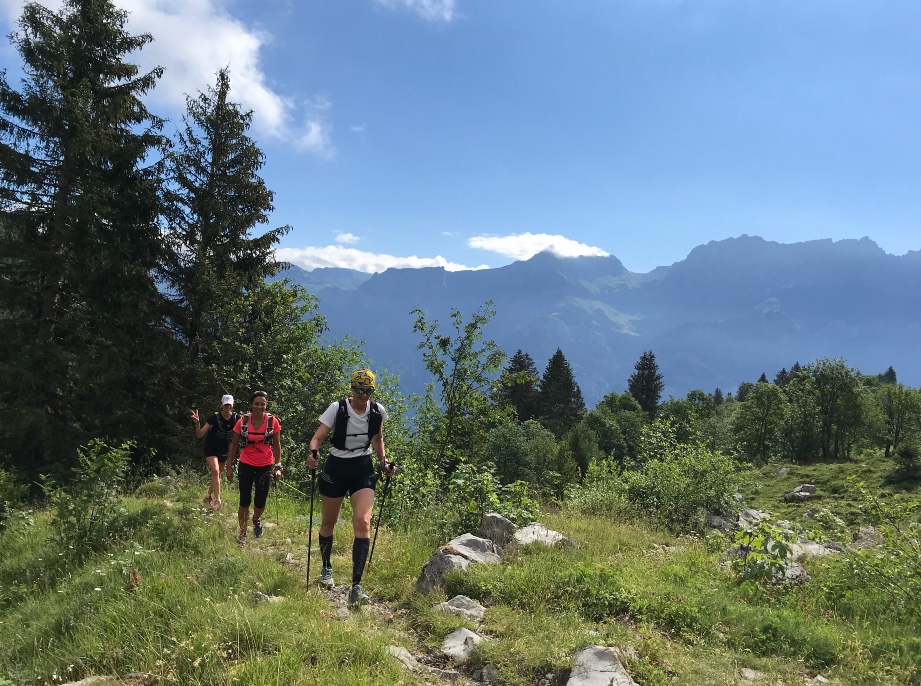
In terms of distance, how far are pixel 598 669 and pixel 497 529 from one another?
3.23 m

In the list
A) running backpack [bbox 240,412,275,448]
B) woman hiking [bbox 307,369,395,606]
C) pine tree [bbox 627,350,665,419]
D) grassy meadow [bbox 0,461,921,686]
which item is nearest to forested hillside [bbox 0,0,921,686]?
grassy meadow [bbox 0,461,921,686]

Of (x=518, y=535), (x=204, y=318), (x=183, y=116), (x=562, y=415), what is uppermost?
(x=183, y=116)

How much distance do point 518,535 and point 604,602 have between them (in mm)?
2025

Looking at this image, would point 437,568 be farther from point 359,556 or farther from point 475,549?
point 359,556

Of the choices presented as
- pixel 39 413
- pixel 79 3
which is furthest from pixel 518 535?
pixel 79 3

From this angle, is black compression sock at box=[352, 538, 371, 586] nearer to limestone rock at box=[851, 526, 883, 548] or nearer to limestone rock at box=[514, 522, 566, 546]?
limestone rock at box=[514, 522, 566, 546]

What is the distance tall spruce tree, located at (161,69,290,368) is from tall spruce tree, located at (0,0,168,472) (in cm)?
111

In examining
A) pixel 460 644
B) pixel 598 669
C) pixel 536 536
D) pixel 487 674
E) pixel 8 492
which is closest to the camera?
pixel 598 669

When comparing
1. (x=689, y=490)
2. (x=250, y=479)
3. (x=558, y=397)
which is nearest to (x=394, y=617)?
(x=250, y=479)

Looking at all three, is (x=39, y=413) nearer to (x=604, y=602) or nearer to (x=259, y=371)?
(x=259, y=371)

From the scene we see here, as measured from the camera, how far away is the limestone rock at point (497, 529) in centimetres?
688

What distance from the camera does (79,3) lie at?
1447 cm

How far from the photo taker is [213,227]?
56.6 feet

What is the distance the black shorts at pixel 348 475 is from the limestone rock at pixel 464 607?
4.78 feet
